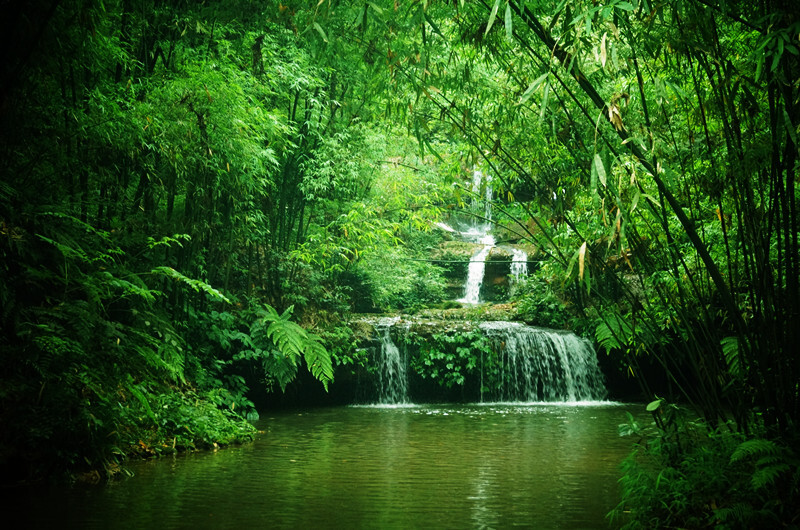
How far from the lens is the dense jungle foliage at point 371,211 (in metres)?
3.39

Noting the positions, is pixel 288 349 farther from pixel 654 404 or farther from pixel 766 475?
pixel 766 475

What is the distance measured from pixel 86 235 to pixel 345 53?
265 cm

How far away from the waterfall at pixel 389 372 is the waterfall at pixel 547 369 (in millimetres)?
1775

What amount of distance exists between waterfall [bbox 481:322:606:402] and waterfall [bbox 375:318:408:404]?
5.82 feet

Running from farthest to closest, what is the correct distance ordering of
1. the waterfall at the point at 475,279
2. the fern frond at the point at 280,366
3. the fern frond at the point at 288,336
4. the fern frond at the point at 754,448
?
the waterfall at the point at 475,279
the fern frond at the point at 280,366
the fern frond at the point at 288,336
the fern frond at the point at 754,448

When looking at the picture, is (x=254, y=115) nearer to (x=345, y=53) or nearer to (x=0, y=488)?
(x=345, y=53)

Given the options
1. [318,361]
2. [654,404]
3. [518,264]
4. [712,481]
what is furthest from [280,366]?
[518,264]

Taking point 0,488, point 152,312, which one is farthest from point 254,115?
point 0,488

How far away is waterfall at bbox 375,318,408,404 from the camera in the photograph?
38.8 ft

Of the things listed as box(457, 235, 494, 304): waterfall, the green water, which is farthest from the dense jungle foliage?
box(457, 235, 494, 304): waterfall

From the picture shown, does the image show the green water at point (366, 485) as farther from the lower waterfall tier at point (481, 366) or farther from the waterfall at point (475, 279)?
the waterfall at point (475, 279)

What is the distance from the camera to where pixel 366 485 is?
5.00m

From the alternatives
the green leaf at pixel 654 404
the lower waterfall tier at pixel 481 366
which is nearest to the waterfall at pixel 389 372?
the lower waterfall tier at pixel 481 366

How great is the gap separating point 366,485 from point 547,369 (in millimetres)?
7902
